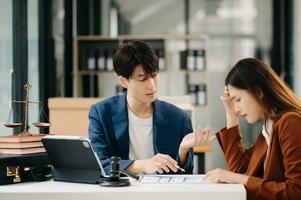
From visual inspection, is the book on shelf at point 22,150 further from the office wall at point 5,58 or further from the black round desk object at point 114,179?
the office wall at point 5,58

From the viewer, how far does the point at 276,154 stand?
1996 mm

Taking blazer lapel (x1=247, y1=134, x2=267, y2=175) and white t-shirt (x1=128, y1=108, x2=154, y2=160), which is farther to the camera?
white t-shirt (x1=128, y1=108, x2=154, y2=160)

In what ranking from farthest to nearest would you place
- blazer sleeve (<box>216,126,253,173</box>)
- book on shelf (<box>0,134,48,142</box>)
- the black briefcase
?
blazer sleeve (<box>216,126,253,173</box>) → book on shelf (<box>0,134,48,142</box>) → the black briefcase

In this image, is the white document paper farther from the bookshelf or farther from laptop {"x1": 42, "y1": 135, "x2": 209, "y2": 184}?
the bookshelf

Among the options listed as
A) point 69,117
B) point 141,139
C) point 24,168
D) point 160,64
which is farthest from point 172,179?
point 160,64

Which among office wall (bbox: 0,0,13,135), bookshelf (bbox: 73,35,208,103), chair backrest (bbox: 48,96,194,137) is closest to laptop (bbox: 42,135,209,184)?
office wall (bbox: 0,0,13,135)

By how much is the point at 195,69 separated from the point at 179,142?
434 centimetres

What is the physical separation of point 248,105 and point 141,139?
663 millimetres

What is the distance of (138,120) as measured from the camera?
263 centimetres

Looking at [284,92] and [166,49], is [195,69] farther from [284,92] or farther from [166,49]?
[284,92]

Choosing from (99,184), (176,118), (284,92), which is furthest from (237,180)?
(176,118)

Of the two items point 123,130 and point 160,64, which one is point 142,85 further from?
point 160,64

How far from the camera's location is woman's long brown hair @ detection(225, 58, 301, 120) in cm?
206

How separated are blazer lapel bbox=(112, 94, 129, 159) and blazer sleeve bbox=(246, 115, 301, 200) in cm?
78
